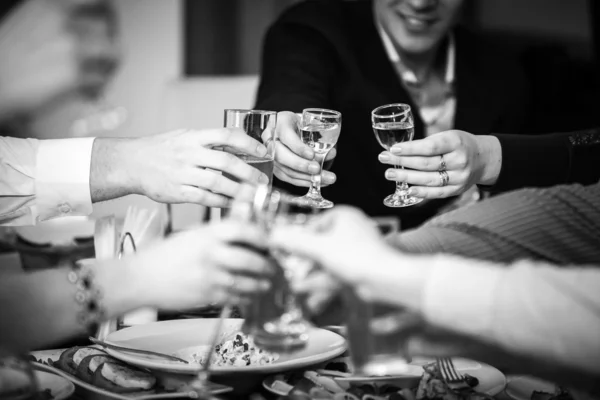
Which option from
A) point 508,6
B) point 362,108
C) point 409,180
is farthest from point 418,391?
point 508,6

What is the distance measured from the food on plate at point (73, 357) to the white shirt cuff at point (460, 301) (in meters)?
0.61

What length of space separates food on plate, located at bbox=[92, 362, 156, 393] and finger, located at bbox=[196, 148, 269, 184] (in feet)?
1.47

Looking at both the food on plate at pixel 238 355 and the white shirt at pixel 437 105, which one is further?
the white shirt at pixel 437 105

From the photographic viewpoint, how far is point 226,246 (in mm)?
812

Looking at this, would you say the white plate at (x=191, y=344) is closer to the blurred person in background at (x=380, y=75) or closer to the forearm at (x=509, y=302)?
the forearm at (x=509, y=302)

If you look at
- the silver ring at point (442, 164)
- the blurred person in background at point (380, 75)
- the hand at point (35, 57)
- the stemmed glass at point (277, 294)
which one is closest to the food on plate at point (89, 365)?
the stemmed glass at point (277, 294)

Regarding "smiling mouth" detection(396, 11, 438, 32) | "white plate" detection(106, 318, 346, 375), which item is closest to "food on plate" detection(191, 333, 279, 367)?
"white plate" detection(106, 318, 346, 375)

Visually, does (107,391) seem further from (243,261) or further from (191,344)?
(243,261)

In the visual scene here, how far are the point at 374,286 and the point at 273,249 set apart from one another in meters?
0.13

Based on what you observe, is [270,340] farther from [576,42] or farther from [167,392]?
[576,42]

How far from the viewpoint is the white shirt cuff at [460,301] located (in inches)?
31.8

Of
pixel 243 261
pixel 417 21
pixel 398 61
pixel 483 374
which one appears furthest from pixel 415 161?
pixel 398 61

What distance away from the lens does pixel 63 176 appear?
155 centimetres

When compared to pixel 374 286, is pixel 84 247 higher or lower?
lower
